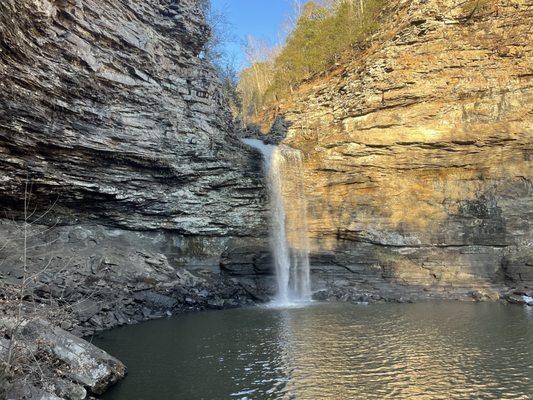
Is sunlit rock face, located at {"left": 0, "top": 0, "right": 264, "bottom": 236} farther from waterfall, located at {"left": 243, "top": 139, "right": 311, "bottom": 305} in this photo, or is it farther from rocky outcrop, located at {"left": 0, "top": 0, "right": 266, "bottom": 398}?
waterfall, located at {"left": 243, "top": 139, "right": 311, "bottom": 305}

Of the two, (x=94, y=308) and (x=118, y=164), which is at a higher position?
(x=118, y=164)

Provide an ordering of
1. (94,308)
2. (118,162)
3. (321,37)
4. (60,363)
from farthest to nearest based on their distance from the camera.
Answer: (321,37) < (118,162) < (94,308) < (60,363)

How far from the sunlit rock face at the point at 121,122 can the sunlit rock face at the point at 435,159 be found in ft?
15.5

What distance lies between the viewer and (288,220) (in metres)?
21.5

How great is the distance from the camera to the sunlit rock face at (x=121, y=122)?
14469mm

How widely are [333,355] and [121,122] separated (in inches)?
513

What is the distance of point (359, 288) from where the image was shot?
2080 cm

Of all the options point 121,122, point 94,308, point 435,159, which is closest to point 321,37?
point 435,159

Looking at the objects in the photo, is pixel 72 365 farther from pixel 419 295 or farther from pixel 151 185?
pixel 419 295

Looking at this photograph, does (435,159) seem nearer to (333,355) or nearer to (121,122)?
(333,355)

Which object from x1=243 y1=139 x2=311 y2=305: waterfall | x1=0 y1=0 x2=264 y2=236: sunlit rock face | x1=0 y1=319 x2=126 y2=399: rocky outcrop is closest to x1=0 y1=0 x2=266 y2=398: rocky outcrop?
x1=0 y1=0 x2=264 y2=236: sunlit rock face

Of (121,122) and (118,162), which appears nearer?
(121,122)

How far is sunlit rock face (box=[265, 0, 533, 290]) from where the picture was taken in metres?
19.2

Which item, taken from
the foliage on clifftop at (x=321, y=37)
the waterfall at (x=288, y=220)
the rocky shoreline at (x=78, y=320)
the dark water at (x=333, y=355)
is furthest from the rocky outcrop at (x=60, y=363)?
the foliage on clifftop at (x=321, y=37)
